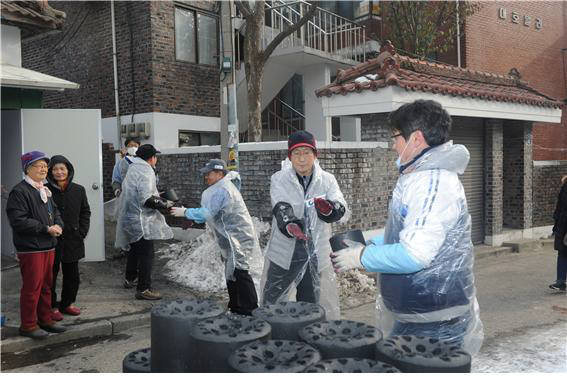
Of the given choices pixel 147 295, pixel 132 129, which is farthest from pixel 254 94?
pixel 147 295

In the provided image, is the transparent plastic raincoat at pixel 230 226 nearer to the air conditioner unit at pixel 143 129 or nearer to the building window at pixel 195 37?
the air conditioner unit at pixel 143 129

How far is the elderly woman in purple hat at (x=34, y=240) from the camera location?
4758 mm

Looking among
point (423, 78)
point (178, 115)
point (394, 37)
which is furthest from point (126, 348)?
point (394, 37)

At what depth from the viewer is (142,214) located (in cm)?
630

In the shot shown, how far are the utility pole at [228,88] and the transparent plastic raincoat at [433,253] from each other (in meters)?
4.95

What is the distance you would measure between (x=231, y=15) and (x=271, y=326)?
5.78 m

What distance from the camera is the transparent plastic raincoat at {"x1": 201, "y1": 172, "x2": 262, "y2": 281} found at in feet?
15.9

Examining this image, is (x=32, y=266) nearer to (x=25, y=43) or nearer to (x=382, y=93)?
(x=382, y=93)

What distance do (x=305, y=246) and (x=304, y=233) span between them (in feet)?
0.38

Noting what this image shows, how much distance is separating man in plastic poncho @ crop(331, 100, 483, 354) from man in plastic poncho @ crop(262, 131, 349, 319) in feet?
5.14

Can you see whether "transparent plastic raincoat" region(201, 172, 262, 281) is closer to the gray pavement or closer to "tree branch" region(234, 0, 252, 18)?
the gray pavement

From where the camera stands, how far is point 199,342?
227cm

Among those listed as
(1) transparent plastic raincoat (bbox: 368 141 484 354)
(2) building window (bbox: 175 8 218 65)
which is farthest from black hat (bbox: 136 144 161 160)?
(2) building window (bbox: 175 8 218 65)

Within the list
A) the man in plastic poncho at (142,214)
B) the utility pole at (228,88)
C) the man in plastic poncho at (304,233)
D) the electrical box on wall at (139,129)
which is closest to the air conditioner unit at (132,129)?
the electrical box on wall at (139,129)
